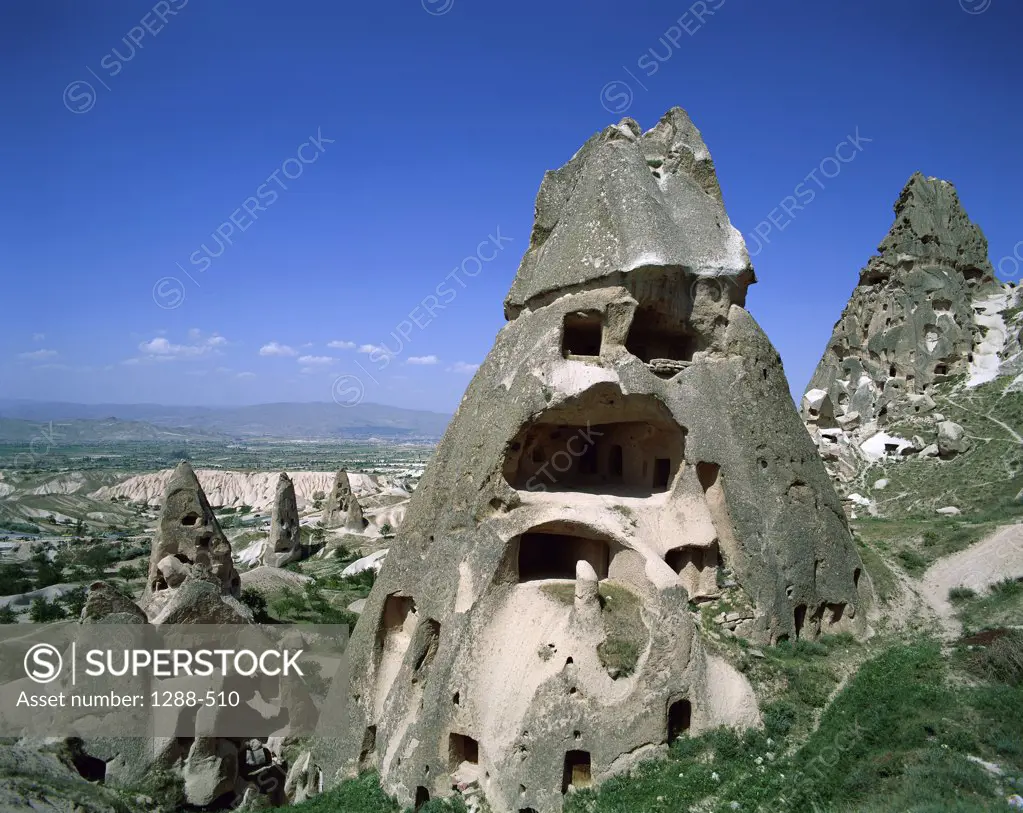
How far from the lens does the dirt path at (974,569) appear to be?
14281 millimetres

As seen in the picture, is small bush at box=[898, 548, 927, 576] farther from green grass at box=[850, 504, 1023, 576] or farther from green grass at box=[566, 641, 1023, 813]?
green grass at box=[566, 641, 1023, 813]

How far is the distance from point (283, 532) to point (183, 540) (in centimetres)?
1784

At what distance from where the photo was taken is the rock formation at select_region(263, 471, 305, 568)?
33625 mm

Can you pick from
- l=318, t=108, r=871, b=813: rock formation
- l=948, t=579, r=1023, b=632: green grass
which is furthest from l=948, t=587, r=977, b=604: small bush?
l=318, t=108, r=871, b=813: rock formation

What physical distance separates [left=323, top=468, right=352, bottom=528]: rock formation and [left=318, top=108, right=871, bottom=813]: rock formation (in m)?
30.9

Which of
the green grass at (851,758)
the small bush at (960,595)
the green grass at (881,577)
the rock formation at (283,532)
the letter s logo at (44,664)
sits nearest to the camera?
the green grass at (851,758)

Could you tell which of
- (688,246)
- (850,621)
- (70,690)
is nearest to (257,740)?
(70,690)

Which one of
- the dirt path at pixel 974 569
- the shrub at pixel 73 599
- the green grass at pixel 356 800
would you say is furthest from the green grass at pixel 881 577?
the shrub at pixel 73 599

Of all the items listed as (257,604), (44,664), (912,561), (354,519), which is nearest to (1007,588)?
(912,561)

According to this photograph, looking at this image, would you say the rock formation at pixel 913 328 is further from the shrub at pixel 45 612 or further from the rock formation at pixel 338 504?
the shrub at pixel 45 612

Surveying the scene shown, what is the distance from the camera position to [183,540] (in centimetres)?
1698

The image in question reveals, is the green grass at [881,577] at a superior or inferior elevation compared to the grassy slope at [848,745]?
superior

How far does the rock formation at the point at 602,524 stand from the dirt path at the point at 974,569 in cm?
264

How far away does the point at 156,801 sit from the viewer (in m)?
10.0
